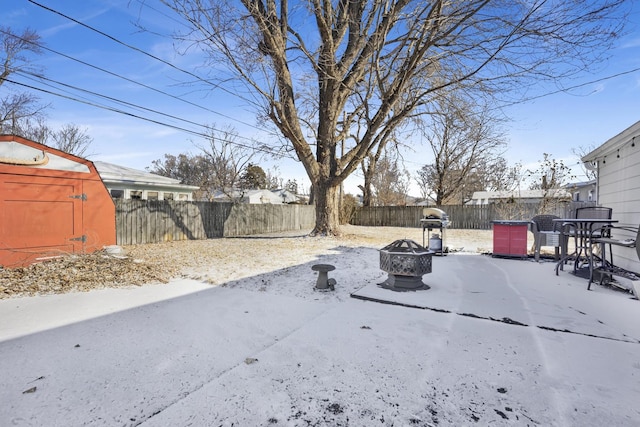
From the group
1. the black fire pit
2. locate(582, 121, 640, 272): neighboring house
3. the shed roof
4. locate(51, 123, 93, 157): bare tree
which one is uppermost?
locate(51, 123, 93, 157): bare tree

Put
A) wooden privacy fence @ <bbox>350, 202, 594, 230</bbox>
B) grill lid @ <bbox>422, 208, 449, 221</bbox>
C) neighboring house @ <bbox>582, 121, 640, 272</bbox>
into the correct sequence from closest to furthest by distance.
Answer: neighboring house @ <bbox>582, 121, 640, 272</bbox>
grill lid @ <bbox>422, 208, 449, 221</bbox>
wooden privacy fence @ <bbox>350, 202, 594, 230</bbox>

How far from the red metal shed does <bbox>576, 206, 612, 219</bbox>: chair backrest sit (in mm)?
9045

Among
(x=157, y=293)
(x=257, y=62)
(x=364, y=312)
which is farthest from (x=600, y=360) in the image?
(x=257, y=62)

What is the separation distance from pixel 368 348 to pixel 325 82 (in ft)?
29.6

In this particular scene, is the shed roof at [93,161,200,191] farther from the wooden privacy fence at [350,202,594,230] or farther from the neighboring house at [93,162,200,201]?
the wooden privacy fence at [350,202,594,230]

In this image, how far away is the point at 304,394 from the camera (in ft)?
5.43

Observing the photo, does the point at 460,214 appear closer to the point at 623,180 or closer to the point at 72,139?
the point at 623,180

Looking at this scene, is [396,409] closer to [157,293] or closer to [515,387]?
[515,387]

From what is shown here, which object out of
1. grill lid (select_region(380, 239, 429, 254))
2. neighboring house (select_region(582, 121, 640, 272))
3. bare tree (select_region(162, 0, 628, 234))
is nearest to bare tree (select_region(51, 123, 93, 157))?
bare tree (select_region(162, 0, 628, 234))

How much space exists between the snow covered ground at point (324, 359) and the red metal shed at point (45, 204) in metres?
2.05

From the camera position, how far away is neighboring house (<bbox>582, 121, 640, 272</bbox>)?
4273 mm

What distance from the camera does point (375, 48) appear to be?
6598 millimetres

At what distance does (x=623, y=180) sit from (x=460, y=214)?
13.2 meters

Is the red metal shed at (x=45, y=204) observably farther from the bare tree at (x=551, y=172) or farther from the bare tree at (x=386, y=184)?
the bare tree at (x=386, y=184)
